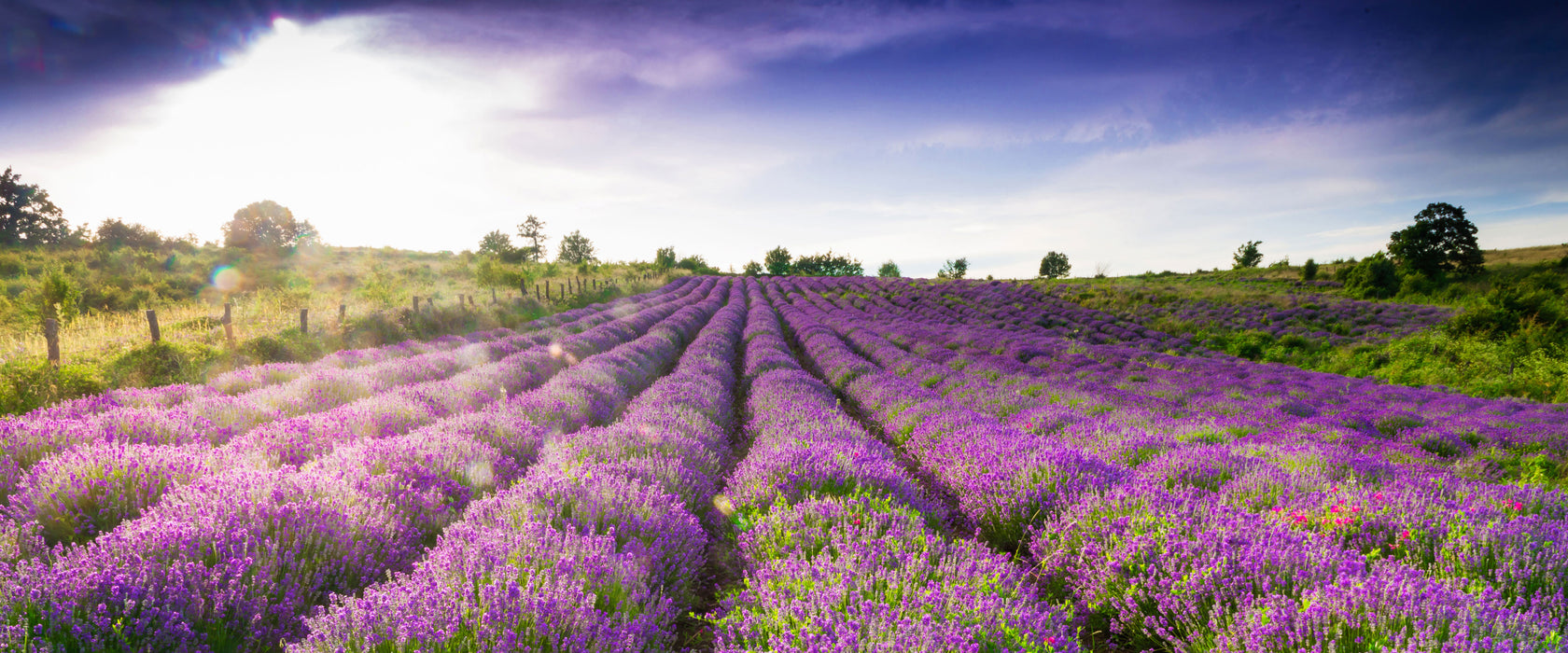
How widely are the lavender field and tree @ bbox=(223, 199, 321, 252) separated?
2255 inches

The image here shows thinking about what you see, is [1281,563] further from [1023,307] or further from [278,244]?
[278,244]

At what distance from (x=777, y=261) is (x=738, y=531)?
74.6 metres

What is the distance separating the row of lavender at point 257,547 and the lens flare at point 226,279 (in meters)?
34.8

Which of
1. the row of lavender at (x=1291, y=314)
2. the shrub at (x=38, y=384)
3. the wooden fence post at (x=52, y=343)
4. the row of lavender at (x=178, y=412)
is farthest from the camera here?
the row of lavender at (x=1291, y=314)

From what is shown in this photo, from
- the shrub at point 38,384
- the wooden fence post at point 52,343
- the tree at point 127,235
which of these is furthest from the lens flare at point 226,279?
the shrub at point 38,384

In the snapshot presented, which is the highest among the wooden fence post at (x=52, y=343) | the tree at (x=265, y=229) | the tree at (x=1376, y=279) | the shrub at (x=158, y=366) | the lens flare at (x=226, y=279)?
the tree at (x=265, y=229)

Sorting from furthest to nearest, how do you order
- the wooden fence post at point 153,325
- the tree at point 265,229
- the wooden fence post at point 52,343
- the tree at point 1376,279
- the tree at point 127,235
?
the tree at point 265,229
the tree at point 127,235
the tree at point 1376,279
the wooden fence post at point 153,325
the wooden fence post at point 52,343

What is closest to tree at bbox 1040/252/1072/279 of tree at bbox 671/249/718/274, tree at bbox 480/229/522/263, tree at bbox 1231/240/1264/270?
tree at bbox 1231/240/1264/270

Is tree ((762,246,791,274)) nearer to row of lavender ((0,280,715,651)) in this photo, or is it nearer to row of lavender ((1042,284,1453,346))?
row of lavender ((1042,284,1453,346))

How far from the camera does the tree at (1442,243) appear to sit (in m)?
25.7

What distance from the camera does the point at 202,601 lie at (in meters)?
1.89

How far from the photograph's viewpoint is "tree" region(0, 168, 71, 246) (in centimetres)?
3475

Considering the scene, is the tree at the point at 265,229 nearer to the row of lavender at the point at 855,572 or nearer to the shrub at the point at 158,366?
the shrub at the point at 158,366

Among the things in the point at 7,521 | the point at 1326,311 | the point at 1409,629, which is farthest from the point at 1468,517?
the point at 1326,311
